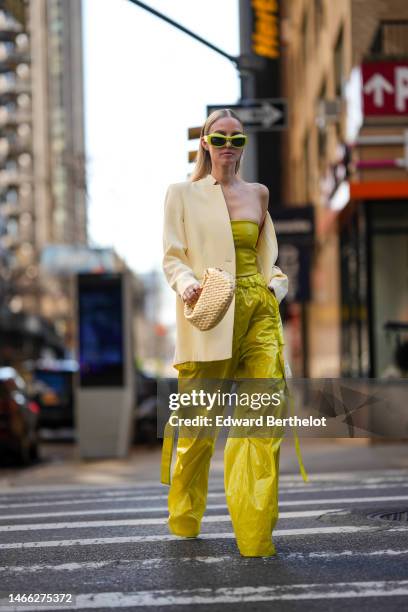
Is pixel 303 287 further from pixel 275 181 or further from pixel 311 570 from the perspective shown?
pixel 311 570

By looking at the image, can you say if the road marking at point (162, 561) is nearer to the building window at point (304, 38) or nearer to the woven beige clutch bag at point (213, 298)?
the woven beige clutch bag at point (213, 298)

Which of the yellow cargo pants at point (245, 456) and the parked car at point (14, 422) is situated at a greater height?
the yellow cargo pants at point (245, 456)

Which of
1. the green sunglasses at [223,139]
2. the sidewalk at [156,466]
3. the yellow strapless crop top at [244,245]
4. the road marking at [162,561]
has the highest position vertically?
the green sunglasses at [223,139]

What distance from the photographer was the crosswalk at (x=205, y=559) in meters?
4.45

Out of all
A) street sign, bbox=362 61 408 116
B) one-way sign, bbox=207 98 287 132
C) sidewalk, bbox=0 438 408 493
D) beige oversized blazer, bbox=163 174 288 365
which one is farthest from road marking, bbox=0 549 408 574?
street sign, bbox=362 61 408 116

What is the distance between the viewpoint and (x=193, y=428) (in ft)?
18.5

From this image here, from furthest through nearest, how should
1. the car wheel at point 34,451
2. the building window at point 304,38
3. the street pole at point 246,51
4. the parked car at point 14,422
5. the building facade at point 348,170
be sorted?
the building window at point 304,38 < the car wheel at point 34,451 < the building facade at point 348,170 < the parked car at point 14,422 < the street pole at point 246,51

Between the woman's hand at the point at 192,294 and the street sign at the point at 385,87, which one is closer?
the woman's hand at the point at 192,294

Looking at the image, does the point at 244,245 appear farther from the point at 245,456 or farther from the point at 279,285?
A: the point at 245,456

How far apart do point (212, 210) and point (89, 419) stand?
12128 millimetres

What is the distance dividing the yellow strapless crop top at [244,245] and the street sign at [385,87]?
11.8 metres

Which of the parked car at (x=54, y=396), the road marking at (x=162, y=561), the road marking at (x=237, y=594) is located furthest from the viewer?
the parked car at (x=54, y=396)

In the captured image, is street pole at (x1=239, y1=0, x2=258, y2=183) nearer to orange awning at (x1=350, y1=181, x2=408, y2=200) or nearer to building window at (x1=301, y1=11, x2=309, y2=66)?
orange awning at (x1=350, y1=181, x2=408, y2=200)

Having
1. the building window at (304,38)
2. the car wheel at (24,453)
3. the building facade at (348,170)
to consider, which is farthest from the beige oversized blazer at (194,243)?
the building window at (304,38)
